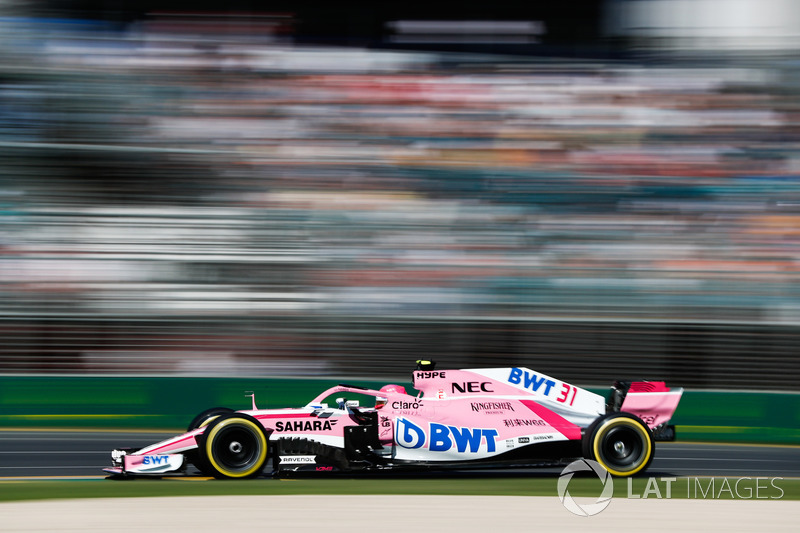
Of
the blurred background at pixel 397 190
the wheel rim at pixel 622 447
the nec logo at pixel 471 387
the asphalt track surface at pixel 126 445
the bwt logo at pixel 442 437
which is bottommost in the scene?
the asphalt track surface at pixel 126 445

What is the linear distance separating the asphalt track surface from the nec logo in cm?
85

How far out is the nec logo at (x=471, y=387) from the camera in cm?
777

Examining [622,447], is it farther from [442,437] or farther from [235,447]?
[235,447]

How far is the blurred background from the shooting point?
12.4 m

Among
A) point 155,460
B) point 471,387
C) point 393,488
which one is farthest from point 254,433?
point 471,387

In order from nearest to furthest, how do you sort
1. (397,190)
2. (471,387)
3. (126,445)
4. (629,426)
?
1. (629,426)
2. (471,387)
3. (126,445)
4. (397,190)

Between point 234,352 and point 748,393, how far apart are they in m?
6.56

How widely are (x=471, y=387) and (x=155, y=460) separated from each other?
8.37ft

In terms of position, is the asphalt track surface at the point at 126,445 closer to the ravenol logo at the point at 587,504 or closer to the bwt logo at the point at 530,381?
the ravenol logo at the point at 587,504

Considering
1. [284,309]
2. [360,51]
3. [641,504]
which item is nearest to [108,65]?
[360,51]

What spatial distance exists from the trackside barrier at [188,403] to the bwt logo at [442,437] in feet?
15.4

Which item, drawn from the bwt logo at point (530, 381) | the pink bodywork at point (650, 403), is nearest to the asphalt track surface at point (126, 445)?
the pink bodywork at point (650, 403)

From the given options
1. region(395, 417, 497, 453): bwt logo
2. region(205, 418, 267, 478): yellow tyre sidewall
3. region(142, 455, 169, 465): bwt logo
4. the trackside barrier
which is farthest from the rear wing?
the trackside barrier

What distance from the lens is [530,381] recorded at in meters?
7.88
